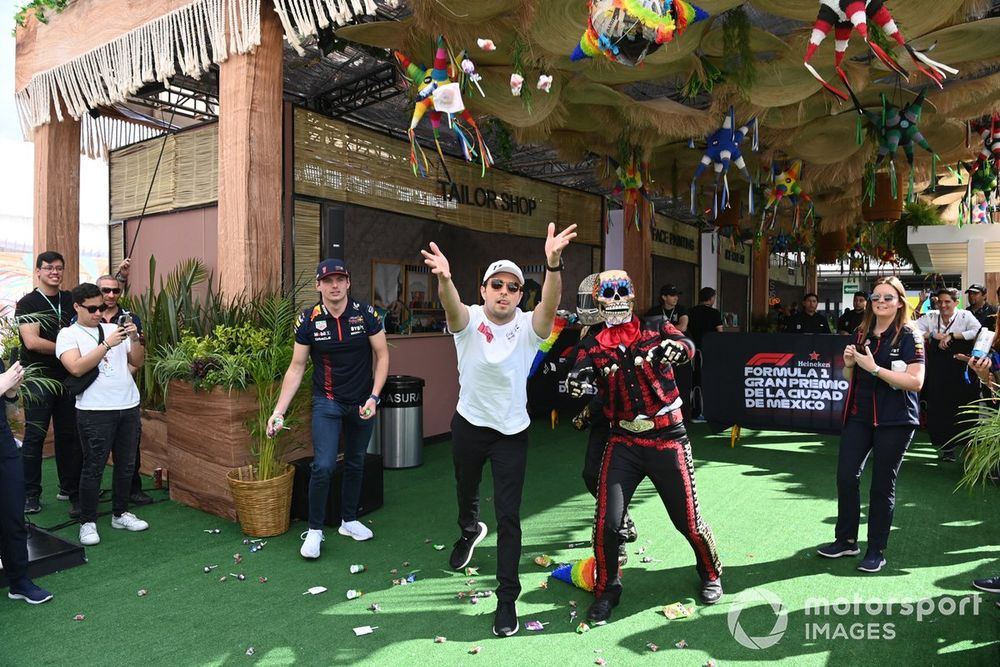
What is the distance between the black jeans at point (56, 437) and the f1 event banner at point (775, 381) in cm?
594

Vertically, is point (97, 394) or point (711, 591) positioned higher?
point (97, 394)

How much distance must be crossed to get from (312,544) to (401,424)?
97.4 inches

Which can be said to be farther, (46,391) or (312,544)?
(46,391)

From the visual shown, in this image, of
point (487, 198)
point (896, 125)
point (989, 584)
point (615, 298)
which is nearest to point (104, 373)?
point (615, 298)

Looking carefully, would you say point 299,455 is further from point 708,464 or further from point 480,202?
point 480,202

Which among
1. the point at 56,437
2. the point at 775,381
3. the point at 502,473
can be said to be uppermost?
the point at 775,381

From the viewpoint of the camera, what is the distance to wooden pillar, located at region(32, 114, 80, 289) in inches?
272

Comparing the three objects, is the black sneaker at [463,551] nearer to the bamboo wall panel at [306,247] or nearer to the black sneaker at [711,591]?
the black sneaker at [711,591]

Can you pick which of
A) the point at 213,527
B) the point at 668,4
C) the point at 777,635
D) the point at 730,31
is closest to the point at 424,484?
the point at 213,527

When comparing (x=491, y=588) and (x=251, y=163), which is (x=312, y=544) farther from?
(x=251, y=163)

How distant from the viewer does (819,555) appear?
4.00 meters

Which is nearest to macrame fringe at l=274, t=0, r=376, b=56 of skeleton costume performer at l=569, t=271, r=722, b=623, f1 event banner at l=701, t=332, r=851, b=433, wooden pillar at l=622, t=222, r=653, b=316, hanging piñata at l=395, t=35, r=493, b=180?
hanging piñata at l=395, t=35, r=493, b=180

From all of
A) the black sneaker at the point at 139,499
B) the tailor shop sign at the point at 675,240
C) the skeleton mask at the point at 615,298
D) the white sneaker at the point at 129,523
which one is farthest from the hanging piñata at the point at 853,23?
the tailor shop sign at the point at 675,240

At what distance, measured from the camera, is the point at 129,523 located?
14.6 feet
